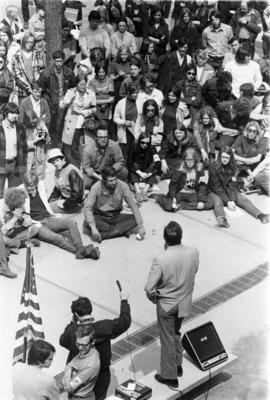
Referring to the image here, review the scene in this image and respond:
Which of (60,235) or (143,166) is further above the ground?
(143,166)

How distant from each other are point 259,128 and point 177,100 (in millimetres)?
1317

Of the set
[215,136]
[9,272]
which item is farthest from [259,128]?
[9,272]

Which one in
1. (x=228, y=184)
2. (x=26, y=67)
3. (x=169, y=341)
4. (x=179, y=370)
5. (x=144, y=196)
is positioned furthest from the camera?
(x=26, y=67)

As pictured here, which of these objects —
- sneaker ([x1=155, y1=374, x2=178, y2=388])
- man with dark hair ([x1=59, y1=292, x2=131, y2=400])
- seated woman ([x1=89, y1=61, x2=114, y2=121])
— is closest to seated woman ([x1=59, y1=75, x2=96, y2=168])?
seated woman ([x1=89, y1=61, x2=114, y2=121])

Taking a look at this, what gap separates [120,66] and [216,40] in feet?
9.08

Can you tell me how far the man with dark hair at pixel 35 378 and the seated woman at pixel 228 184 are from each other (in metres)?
5.81

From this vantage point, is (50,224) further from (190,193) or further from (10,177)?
(190,193)

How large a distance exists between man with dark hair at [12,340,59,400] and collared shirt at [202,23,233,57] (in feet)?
36.6

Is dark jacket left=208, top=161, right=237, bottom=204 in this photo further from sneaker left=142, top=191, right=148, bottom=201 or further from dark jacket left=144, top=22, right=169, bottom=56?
dark jacket left=144, top=22, right=169, bottom=56

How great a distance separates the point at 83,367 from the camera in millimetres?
8070

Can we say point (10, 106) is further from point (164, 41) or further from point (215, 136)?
point (164, 41)

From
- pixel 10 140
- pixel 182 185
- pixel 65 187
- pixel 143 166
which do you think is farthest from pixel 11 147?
pixel 182 185

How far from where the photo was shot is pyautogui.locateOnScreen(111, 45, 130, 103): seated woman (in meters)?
15.9

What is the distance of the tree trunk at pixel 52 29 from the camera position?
50.6 feet
